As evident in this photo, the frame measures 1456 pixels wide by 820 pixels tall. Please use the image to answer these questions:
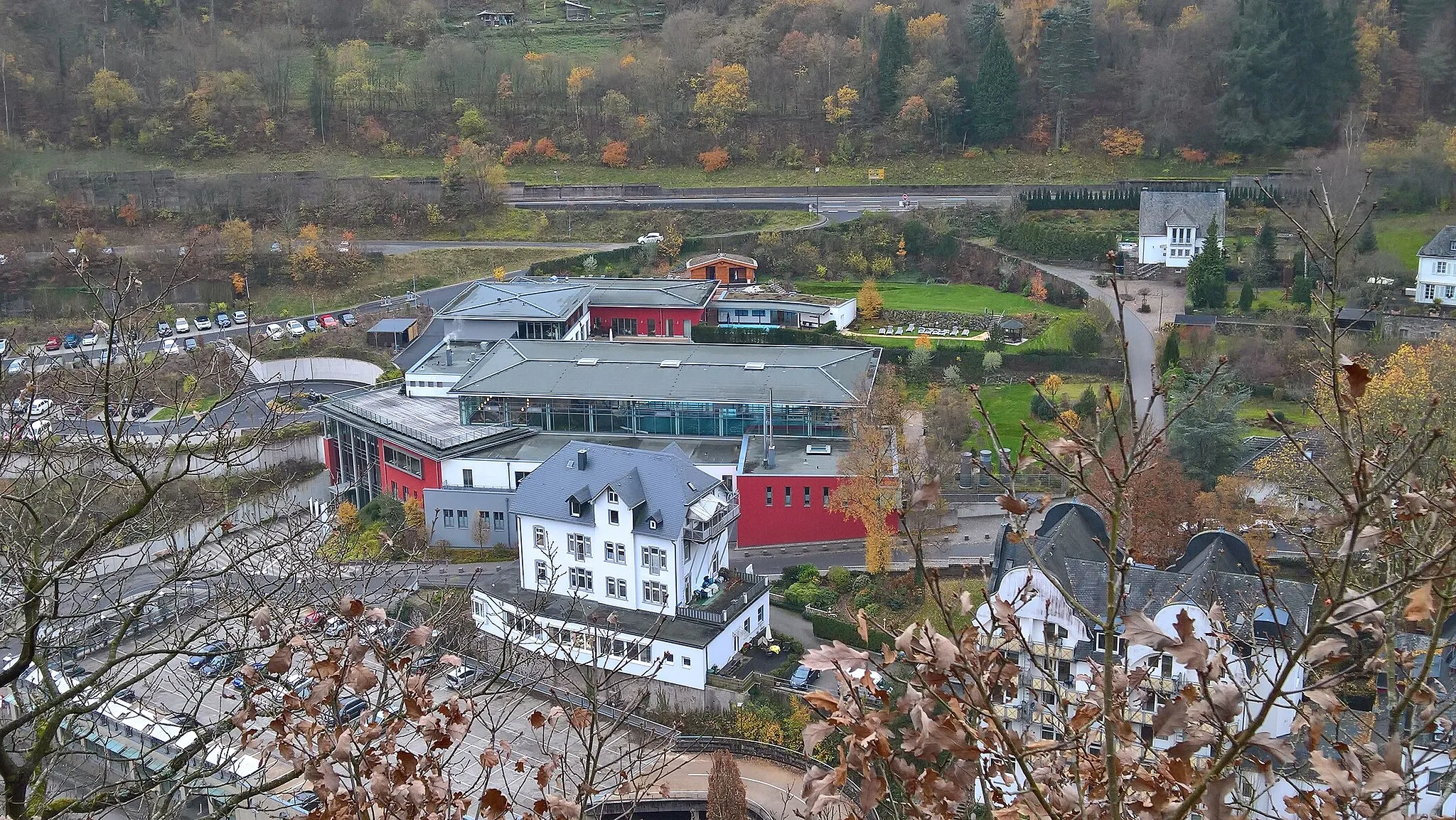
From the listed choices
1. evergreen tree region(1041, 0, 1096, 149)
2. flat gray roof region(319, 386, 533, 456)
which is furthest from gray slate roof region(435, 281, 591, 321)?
evergreen tree region(1041, 0, 1096, 149)

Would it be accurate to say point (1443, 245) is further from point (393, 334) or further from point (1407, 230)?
point (393, 334)

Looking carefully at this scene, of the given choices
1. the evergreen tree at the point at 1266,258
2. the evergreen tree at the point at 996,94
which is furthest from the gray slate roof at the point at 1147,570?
the evergreen tree at the point at 996,94

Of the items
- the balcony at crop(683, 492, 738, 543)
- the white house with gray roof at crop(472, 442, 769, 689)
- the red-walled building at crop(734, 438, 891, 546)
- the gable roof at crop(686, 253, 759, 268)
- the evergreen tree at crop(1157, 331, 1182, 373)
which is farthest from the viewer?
the gable roof at crop(686, 253, 759, 268)

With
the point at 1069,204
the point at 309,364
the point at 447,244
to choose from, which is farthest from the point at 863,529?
the point at 447,244

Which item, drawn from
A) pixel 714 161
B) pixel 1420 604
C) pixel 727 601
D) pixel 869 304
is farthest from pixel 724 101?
pixel 1420 604

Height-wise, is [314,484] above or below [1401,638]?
below

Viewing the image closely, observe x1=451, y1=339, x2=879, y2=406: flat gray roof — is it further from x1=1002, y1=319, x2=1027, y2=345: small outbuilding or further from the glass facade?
x1=1002, y1=319, x2=1027, y2=345: small outbuilding

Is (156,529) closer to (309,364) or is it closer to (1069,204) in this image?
(309,364)

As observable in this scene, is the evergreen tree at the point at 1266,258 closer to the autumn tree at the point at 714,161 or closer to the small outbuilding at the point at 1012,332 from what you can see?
the small outbuilding at the point at 1012,332
